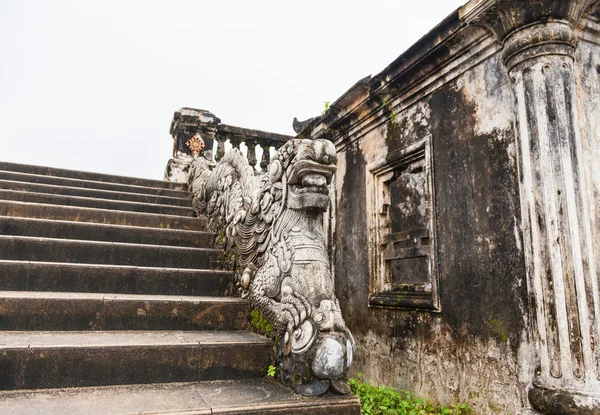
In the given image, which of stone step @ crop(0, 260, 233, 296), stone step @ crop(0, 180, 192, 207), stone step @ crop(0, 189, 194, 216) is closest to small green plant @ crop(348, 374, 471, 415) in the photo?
stone step @ crop(0, 260, 233, 296)

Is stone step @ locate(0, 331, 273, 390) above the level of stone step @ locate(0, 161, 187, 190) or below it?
below

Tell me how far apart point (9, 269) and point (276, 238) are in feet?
6.52

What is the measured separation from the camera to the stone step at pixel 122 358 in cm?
219

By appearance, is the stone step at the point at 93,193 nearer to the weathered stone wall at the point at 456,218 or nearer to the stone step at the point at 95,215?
the stone step at the point at 95,215

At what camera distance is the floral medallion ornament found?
7289 millimetres

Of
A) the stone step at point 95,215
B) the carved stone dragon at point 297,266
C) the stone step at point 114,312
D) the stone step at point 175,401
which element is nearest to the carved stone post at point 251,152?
the stone step at point 95,215

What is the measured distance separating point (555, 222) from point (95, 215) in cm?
422

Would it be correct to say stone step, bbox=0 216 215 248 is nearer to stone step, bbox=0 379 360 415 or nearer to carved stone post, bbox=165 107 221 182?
stone step, bbox=0 379 360 415

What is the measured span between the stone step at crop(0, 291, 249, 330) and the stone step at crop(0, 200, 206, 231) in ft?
5.17

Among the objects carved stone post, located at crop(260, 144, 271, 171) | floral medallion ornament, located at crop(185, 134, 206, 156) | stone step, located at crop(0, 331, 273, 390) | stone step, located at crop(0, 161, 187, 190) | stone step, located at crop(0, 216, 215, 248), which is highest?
floral medallion ornament, located at crop(185, 134, 206, 156)

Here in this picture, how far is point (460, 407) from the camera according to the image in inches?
125

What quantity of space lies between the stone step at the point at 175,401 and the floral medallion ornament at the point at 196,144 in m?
5.41

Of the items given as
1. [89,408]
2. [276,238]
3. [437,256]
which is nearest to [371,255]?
[437,256]

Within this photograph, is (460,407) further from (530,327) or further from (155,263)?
(155,263)
